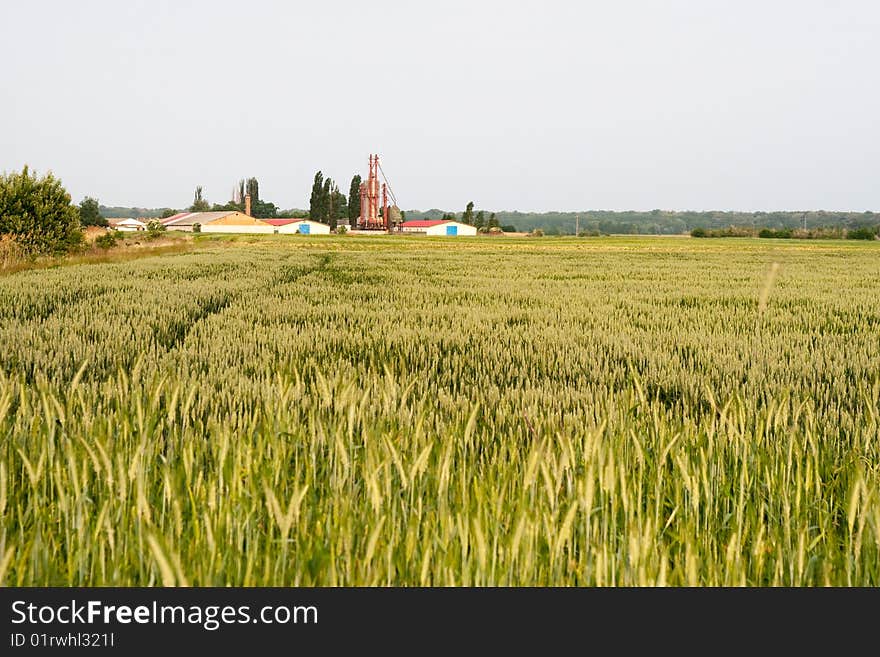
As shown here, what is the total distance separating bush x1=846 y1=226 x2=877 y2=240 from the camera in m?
73.2

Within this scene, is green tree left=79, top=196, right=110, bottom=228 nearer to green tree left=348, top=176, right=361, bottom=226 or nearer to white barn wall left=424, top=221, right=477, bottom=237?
green tree left=348, top=176, right=361, bottom=226

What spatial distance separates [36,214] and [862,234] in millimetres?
75728

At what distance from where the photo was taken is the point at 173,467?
2656mm

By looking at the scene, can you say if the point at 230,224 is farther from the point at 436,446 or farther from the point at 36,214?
the point at 436,446

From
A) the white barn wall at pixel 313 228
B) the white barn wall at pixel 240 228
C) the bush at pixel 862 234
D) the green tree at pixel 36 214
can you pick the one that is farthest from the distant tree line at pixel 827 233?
the white barn wall at pixel 240 228

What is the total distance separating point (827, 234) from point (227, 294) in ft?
255

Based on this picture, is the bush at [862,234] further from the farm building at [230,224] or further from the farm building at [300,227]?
the farm building at [230,224]

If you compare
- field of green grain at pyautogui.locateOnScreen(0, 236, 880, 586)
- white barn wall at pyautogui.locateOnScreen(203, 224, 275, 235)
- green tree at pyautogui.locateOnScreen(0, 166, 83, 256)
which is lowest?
field of green grain at pyautogui.locateOnScreen(0, 236, 880, 586)

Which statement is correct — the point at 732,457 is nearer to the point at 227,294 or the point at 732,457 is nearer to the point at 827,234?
the point at 227,294

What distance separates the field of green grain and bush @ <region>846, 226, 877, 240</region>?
75719 mm

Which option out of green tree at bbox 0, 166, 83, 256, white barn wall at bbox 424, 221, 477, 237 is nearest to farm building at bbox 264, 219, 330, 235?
white barn wall at bbox 424, 221, 477, 237
